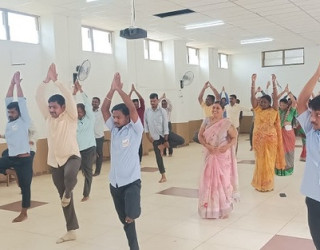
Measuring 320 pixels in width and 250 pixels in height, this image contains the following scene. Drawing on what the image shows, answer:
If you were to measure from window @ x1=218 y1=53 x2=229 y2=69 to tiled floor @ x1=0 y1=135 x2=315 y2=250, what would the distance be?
30.0ft

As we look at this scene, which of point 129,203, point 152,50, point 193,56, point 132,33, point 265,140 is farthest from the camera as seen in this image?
point 193,56

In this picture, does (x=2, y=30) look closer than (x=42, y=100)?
No

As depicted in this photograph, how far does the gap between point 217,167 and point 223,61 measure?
11.4 m

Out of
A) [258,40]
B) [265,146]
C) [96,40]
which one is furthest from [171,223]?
[258,40]

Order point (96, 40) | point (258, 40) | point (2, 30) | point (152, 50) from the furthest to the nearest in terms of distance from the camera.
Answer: point (258, 40), point (152, 50), point (96, 40), point (2, 30)

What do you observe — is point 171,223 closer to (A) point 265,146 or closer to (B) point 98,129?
(A) point 265,146

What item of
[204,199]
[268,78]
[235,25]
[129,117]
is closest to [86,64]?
[235,25]

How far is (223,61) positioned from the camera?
15125 millimetres

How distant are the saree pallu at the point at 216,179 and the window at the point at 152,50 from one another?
6.99 meters

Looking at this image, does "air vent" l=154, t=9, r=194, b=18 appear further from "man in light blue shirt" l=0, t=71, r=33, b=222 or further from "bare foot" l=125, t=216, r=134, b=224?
"bare foot" l=125, t=216, r=134, b=224

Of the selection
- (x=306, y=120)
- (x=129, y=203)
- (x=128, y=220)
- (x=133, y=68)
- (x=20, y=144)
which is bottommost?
(x=128, y=220)

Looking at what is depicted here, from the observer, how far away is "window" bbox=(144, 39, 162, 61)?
36.2ft

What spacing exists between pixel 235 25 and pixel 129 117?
6881 mm

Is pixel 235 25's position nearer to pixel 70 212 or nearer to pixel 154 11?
pixel 154 11
